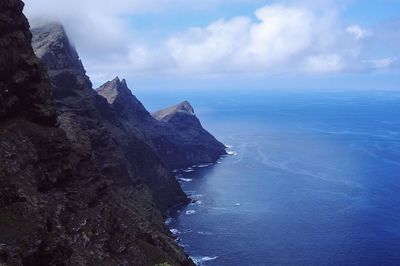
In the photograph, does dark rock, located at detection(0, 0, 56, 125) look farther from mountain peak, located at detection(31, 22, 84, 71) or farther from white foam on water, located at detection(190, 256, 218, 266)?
mountain peak, located at detection(31, 22, 84, 71)

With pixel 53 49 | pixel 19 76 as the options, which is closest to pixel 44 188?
pixel 19 76

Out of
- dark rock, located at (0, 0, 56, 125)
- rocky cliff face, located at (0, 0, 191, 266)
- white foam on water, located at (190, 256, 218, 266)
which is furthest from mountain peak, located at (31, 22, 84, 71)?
dark rock, located at (0, 0, 56, 125)

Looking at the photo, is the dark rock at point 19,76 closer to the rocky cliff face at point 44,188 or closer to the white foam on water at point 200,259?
the rocky cliff face at point 44,188

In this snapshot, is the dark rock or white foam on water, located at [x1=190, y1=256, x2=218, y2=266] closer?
the dark rock

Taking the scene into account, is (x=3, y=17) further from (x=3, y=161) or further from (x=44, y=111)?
(x=3, y=161)

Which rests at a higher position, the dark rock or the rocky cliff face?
the dark rock

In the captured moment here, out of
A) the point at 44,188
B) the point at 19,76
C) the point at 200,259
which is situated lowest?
the point at 200,259

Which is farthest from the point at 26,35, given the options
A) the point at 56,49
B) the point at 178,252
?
the point at 56,49

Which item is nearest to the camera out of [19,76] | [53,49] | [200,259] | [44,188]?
[44,188]

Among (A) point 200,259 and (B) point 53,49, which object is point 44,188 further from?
(B) point 53,49
